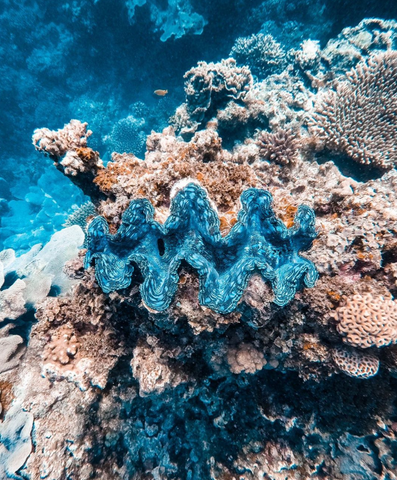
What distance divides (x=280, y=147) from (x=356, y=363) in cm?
316

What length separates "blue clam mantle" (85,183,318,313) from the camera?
6.84ft

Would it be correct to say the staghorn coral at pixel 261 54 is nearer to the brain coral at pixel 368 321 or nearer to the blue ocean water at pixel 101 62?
the blue ocean water at pixel 101 62

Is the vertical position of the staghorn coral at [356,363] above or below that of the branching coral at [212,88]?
below

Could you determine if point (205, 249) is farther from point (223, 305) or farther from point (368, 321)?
point (368, 321)

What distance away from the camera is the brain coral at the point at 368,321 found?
84.3 inches

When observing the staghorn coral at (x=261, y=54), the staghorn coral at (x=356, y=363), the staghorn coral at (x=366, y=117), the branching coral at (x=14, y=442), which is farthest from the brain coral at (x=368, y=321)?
the staghorn coral at (x=261, y=54)

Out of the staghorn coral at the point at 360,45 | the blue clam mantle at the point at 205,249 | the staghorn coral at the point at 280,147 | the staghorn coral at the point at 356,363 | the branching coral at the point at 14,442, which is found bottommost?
the staghorn coral at the point at 356,363

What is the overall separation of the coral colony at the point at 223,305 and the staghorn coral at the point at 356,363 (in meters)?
0.01

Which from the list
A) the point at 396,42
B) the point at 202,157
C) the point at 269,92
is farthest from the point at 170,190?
the point at 396,42

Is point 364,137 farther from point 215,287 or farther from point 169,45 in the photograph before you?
point 169,45

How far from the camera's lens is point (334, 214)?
2.75m

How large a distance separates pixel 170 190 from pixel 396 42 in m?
7.72

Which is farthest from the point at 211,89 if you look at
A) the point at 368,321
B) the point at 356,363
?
the point at 356,363

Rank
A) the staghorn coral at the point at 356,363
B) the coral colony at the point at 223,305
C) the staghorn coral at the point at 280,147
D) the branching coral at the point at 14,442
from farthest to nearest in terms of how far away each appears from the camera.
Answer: the staghorn coral at the point at 280,147
the branching coral at the point at 14,442
the staghorn coral at the point at 356,363
the coral colony at the point at 223,305
